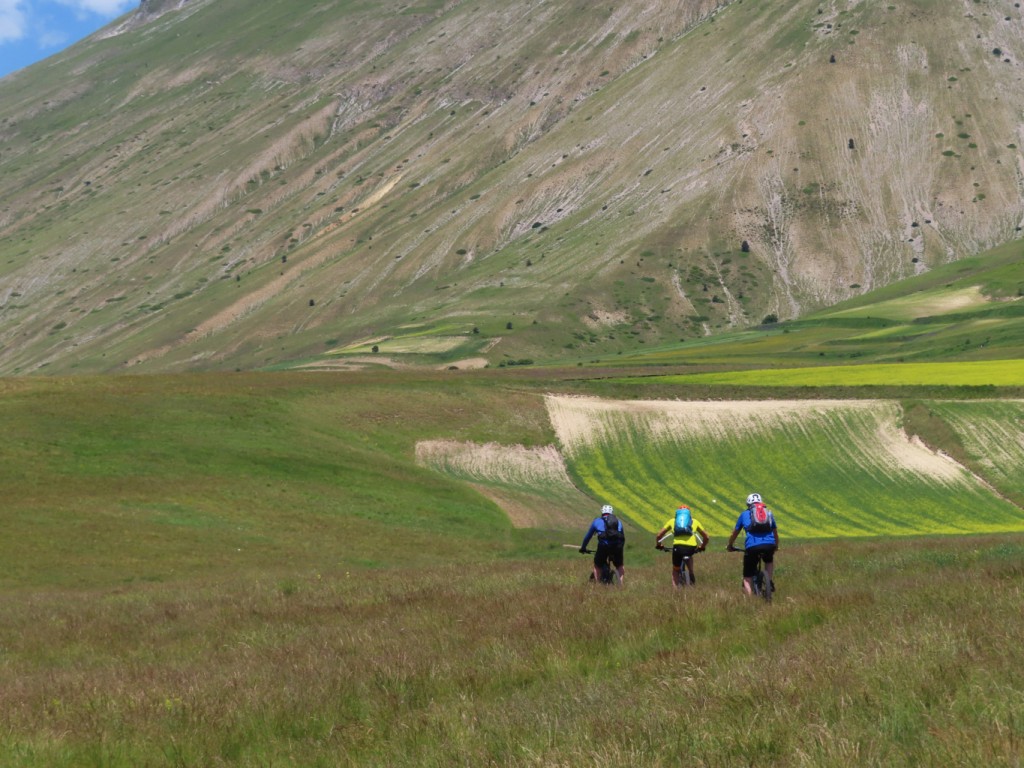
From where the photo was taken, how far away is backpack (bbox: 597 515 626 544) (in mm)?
23750

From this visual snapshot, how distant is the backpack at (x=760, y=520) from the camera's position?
2064cm

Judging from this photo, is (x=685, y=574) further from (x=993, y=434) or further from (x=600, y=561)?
(x=993, y=434)

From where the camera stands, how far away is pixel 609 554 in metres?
23.9

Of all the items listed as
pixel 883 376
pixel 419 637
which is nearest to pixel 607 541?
pixel 419 637

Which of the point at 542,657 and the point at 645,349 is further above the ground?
the point at 645,349

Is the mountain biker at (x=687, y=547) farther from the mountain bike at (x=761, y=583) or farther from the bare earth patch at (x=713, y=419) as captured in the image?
the bare earth patch at (x=713, y=419)

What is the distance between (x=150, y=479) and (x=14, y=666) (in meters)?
28.2

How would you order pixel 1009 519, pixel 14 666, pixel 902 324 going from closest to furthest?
pixel 14 666 → pixel 1009 519 → pixel 902 324

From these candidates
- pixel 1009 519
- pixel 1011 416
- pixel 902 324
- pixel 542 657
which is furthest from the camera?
pixel 902 324

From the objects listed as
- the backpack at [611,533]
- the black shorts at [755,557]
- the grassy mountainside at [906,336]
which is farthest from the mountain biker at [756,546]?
the grassy mountainside at [906,336]

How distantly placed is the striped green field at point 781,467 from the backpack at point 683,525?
1084 inches

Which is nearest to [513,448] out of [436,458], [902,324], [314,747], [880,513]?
[436,458]

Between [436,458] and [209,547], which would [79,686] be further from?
[436,458]

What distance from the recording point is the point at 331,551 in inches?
1543
